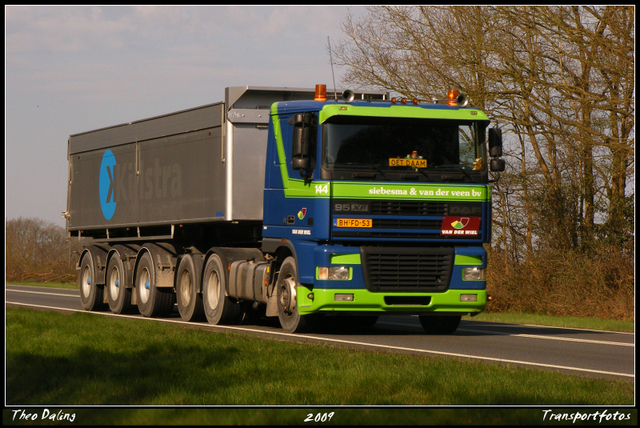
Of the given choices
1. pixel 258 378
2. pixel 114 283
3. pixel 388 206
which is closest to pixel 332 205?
pixel 388 206

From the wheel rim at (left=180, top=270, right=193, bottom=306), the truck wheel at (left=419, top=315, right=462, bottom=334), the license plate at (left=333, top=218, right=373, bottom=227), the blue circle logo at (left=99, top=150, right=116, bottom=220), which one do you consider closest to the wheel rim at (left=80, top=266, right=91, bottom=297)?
the blue circle logo at (left=99, top=150, right=116, bottom=220)

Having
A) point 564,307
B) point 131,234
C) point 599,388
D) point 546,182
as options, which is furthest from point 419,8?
point 599,388

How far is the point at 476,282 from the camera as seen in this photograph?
1430 cm

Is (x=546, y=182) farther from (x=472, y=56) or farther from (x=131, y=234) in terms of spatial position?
(x=131, y=234)

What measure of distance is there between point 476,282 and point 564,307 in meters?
10.0

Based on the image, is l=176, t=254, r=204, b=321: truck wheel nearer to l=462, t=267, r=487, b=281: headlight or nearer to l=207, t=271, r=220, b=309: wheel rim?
l=207, t=271, r=220, b=309: wheel rim

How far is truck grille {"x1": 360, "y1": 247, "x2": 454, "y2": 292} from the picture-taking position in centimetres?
1380

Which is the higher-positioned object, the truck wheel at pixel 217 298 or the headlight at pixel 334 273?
the headlight at pixel 334 273

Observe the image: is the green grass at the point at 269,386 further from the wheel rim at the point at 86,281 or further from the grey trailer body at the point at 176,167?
the wheel rim at the point at 86,281

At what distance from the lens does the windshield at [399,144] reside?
13.6 meters

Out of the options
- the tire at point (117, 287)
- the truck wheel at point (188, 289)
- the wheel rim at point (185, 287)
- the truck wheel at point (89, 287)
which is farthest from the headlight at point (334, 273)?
the truck wheel at point (89, 287)

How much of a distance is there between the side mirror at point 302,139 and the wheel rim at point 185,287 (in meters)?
5.15

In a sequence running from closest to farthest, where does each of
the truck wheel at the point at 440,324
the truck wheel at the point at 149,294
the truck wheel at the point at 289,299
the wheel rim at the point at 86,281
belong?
the truck wheel at the point at 289,299
the truck wheel at the point at 440,324
the truck wheel at the point at 149,294
the wheel rim at the point at 86,281

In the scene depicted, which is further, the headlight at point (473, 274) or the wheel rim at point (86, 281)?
the wheel rim at point (86, 281)
